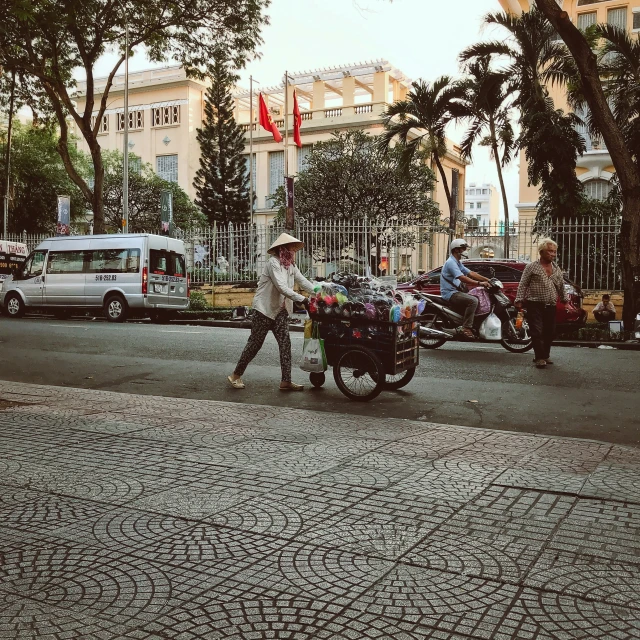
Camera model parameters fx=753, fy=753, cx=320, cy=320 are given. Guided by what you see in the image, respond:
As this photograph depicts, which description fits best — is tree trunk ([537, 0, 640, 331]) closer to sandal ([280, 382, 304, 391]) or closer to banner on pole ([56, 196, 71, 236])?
sandal ([280, 382, 304, 391])

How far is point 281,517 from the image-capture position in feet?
12.8

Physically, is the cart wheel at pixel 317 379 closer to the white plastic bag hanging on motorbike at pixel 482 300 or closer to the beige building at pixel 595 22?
the white plastic bag hanging on motorbike at pixel 482 300

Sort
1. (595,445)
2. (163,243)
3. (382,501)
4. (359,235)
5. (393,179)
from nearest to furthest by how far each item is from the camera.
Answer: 1. (382,501)
2. (595,445)
3. (163,243)
4. (359,235)
5. (393,179)

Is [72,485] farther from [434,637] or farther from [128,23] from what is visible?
[128,23]

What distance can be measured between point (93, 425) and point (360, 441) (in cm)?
231

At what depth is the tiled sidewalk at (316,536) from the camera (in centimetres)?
280

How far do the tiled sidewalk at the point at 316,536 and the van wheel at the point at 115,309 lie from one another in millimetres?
14481

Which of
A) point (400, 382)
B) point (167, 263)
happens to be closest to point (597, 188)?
point (167, 263)

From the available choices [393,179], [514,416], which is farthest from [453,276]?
[393,179]

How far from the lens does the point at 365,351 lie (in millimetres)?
7648

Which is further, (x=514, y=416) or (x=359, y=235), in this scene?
(x=359, y=235)

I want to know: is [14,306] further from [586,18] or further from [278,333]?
[586,18]

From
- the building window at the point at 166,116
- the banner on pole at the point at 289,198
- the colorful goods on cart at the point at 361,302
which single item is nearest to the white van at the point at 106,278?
the banner on pole at the point at 289,198

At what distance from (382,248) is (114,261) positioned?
27.0 ft
